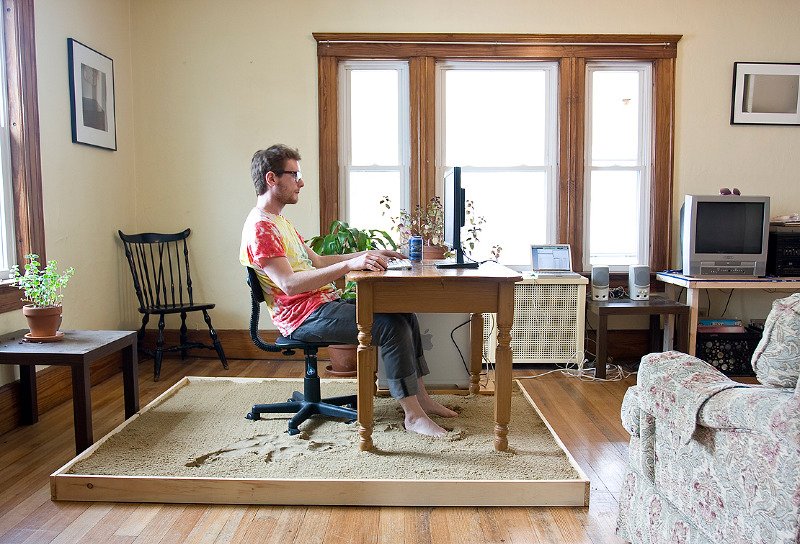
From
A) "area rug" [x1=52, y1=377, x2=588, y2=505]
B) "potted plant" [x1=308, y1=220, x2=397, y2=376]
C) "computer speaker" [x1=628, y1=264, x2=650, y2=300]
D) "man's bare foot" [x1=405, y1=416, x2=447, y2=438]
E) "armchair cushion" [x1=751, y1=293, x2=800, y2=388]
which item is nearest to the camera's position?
"armchair cushion" [x1=751, y1=293, x2=800, y2=388]

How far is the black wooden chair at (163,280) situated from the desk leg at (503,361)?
2.35 m

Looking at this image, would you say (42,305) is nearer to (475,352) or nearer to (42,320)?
(42,320)

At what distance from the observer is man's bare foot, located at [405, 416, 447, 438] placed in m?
2.74

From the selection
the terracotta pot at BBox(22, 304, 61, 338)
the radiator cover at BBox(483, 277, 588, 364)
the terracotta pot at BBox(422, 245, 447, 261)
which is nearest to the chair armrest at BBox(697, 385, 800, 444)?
the terracotta pot at BBox(422, 245, 447, 261)

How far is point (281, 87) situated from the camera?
4.52 meters

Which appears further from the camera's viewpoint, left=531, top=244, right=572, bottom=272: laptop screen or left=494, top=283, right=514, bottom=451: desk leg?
left=531, top=244, right=572, bottom=272: laptop screen

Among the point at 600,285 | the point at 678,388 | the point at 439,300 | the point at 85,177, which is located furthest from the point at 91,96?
the point at 678,388

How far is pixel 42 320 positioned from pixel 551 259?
3.03 m

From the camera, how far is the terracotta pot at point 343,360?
161 inches

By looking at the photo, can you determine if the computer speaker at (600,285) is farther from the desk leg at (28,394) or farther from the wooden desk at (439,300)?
the desk leg at (28,394)

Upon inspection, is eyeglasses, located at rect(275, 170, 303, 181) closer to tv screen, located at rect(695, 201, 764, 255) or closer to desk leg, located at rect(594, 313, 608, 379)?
desk leg, located at rect(594, 313, 608, 379)

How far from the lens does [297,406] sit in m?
3.01

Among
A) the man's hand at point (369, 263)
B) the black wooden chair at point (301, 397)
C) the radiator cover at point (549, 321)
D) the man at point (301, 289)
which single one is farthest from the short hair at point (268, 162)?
the radiator cover at point (549, 321)

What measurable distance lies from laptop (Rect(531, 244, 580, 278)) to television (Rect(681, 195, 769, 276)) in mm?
757
